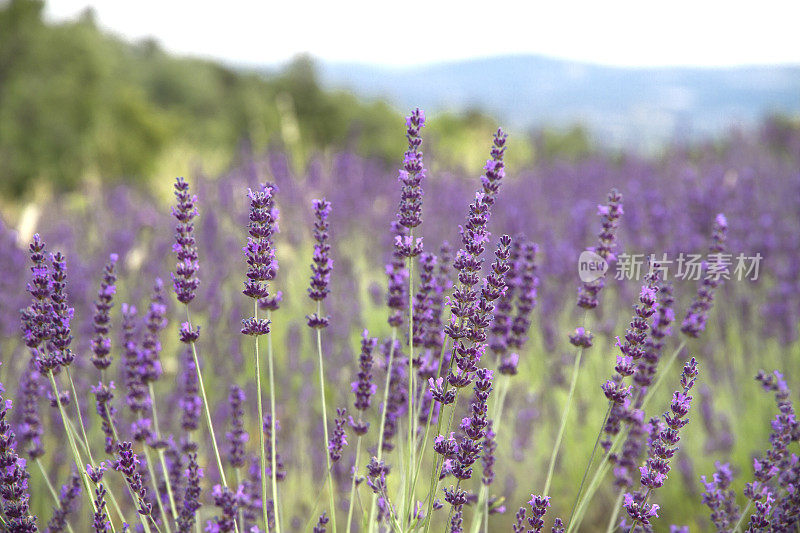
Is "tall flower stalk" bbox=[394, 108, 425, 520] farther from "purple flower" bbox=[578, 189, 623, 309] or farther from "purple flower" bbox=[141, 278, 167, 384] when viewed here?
"purple flower" bbox=[141, 278, 167, 384]

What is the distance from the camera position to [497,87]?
103500mm

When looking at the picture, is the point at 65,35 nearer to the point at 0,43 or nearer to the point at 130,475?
the point at 0,43

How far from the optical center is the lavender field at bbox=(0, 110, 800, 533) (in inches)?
57.1

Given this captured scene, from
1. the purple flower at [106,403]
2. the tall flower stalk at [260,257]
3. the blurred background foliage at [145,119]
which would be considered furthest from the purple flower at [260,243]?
the blurred background foliage at [145,119]

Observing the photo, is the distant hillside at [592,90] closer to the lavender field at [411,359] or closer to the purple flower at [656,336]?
the lavender field at [411,359]

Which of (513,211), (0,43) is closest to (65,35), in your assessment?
(0,43)

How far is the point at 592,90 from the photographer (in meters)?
91.0

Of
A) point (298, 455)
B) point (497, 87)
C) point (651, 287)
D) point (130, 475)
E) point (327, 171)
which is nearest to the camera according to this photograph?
point (130, 475)

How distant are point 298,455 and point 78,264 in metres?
→ 1.81

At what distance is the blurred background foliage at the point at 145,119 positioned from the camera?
12.0 metres

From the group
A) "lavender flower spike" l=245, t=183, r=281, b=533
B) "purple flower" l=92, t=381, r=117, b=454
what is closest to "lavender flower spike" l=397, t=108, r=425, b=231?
"lavender flower spike" l=245, t=183, r=281, b=533

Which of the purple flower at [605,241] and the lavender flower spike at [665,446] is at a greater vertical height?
the purple flower at [605,241]

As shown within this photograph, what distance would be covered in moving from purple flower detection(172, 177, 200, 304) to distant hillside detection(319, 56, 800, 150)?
834 centimetres

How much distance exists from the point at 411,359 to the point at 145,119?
41.0 feet
